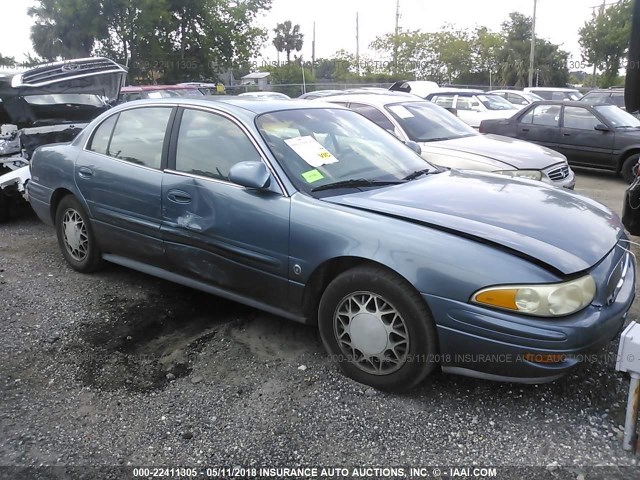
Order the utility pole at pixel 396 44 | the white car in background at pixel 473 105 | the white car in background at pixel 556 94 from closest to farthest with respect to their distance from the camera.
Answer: the white car in background at pixel 473 105
the white car in background at pixel 556 94
the utility pole at pixel 396 44

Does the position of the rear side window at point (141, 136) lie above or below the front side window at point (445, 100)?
below

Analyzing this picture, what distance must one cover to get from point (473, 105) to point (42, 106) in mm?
11158

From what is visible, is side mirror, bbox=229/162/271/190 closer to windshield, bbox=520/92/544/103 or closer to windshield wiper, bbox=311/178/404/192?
windshield wiper, bbox=311/178/404/192

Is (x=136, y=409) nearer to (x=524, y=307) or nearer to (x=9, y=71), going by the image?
(x=524, y=307)

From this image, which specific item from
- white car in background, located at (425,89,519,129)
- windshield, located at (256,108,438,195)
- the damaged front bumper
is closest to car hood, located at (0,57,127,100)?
the damaged front bumper

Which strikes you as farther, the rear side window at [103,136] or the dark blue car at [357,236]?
the rear side window at [103,136]

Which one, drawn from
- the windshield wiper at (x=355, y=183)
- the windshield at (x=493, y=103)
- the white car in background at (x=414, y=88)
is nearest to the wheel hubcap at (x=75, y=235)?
the windshield wiper at (x=355, y=183)

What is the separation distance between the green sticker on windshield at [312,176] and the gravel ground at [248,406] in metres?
1.05

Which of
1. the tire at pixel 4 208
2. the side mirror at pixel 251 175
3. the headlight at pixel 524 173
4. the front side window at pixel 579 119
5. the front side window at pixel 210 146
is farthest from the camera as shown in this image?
the front side window at pixel 579 119

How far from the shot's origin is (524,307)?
2.53 meters

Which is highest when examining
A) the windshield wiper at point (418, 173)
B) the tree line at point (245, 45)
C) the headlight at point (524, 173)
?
the tree line at point (245, 45)

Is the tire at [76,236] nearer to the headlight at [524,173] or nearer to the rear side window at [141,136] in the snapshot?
the rear side window at [141,136]

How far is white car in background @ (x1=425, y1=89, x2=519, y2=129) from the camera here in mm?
14547

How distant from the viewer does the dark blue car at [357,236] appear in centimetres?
258
